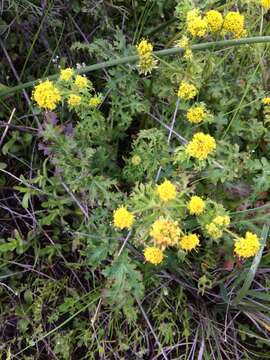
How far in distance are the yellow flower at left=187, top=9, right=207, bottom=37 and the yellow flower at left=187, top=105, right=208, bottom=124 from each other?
Answer: 0.25 metres

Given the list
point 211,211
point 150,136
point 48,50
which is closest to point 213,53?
point 150,136

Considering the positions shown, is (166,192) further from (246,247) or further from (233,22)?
(233,22)

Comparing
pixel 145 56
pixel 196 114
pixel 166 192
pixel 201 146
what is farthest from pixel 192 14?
pixel 166 192

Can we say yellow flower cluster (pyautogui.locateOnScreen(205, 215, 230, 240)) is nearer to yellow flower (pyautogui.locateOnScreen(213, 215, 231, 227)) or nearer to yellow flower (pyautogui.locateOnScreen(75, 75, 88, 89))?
yellow flower (pyautogui.locateOnScreen(213, 215, 231, 227))

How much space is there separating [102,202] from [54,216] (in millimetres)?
213

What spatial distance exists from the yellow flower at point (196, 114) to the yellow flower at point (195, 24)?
0.25 m

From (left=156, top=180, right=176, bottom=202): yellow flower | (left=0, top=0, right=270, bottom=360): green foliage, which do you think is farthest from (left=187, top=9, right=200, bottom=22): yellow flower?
(left=156, top=180, right=176, bottom=202): yellow flower

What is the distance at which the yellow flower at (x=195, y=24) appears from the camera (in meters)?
1.60

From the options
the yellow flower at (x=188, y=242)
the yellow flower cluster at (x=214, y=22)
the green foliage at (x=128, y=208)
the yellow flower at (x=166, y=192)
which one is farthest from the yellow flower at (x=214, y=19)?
the yellow flower at (x=188, y=242)

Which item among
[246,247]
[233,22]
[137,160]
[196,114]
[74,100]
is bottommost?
[246,247]

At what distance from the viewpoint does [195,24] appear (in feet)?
5.26

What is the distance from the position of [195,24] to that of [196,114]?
300mm

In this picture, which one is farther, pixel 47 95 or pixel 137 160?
pixel 137 160

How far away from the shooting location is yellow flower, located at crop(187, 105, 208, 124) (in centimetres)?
172
